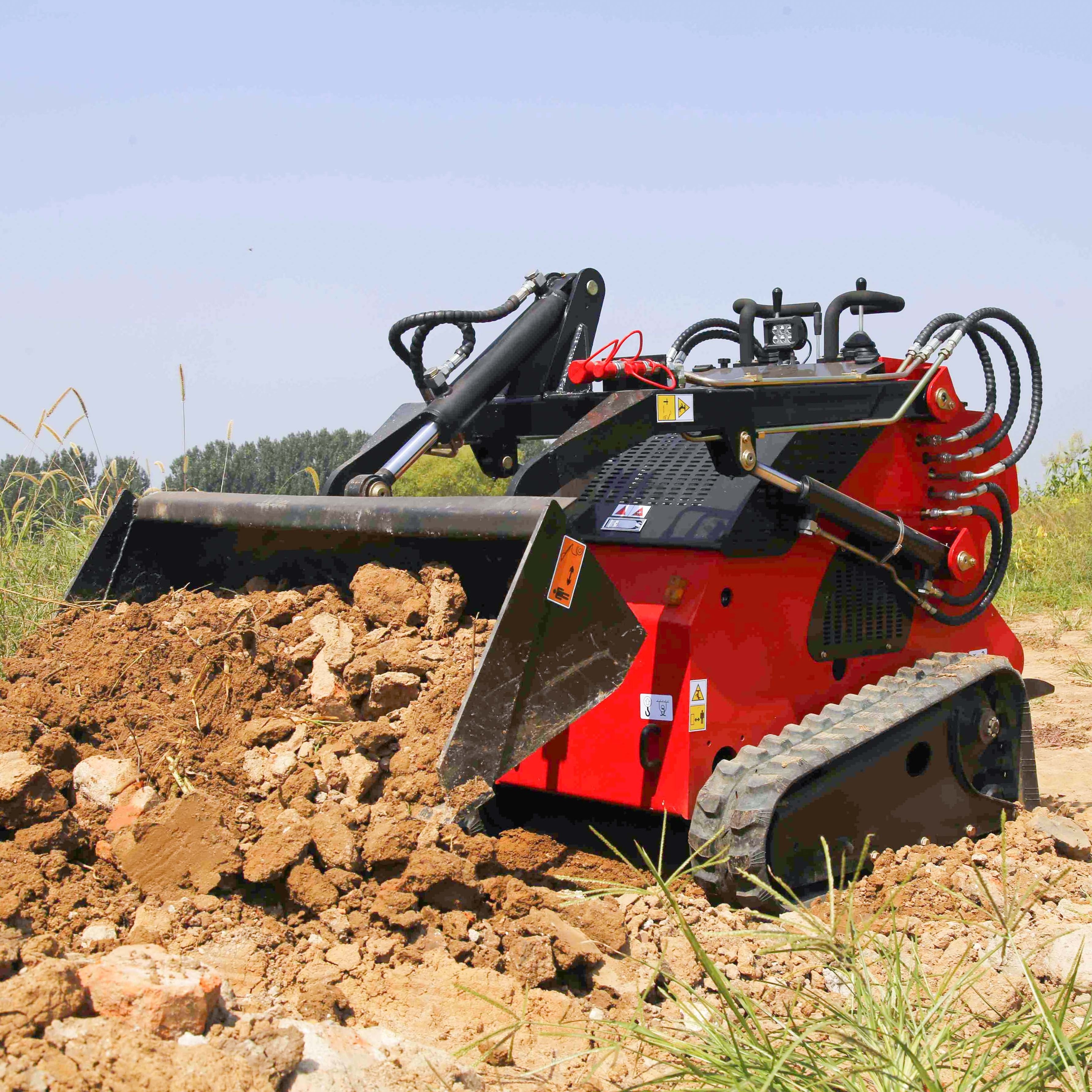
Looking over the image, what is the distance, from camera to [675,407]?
3590mm

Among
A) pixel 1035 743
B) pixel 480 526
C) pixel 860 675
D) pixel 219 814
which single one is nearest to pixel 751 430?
pixel 480 526

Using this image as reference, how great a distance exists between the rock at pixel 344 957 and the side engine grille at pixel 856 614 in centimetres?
193

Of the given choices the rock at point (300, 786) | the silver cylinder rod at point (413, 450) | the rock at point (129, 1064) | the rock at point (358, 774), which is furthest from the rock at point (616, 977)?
the silver cylinder rod at point (413, 450)

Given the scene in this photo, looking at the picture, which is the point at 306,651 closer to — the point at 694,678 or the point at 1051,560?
the point at 694,678

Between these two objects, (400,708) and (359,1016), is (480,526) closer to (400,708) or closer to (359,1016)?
(400,708)

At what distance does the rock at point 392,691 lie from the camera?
3.54 meters

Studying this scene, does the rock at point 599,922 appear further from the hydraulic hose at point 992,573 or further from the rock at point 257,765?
the hydraulic hose at point 992,573

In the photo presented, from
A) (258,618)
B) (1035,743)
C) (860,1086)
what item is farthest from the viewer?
(1035,743)

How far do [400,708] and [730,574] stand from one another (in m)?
1.10

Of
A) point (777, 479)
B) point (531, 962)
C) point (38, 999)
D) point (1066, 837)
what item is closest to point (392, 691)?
point (531, 962)

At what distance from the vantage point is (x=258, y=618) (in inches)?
155

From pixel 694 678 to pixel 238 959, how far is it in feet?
5.18

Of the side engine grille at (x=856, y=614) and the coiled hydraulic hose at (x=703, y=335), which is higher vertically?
the coiled hydraulic hose at (x=703, y=335)

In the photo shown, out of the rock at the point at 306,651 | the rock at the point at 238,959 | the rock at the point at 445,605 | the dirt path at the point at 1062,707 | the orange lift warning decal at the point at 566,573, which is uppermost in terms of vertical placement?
the orange lift warning decal at the point at 566,573
